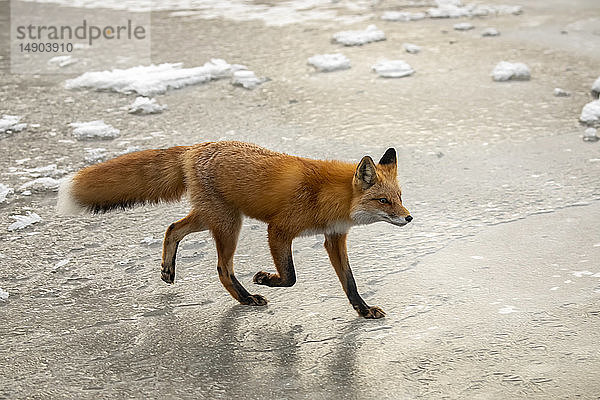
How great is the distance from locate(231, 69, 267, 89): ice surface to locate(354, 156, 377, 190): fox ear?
3592mm

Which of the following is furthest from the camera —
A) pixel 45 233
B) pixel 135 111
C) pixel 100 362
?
pixel 135 111

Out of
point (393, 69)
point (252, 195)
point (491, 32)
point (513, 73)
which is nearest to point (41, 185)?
point (252, 195)

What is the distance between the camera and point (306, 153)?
197 inches

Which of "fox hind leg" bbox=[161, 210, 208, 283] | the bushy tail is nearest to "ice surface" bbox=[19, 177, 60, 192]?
the bushy tail

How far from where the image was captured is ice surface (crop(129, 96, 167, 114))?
5848 mm

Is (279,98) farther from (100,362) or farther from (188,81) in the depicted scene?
(100,362)

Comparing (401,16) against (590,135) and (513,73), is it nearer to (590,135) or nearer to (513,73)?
(513,73)

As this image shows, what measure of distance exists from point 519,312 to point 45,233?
2.28 m

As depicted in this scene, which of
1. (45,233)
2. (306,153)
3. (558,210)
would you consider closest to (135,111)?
(306,153)

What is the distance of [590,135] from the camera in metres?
5.07

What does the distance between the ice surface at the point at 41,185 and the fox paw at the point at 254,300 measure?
174cm

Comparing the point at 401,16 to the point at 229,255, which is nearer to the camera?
the point at 229,255

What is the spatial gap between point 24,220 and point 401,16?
5657 mm

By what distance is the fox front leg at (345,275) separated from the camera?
310 centimetres
